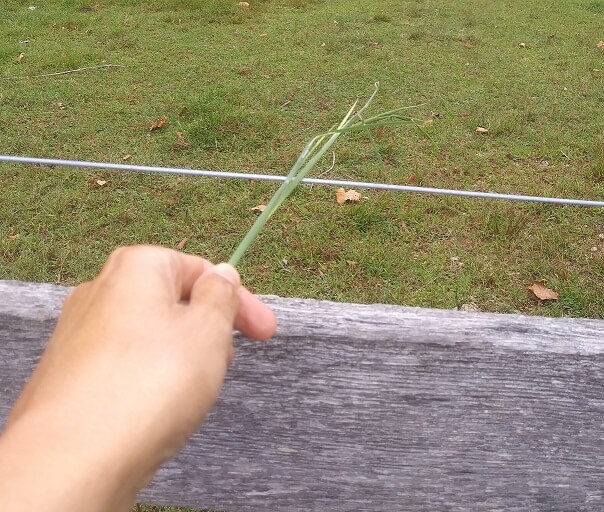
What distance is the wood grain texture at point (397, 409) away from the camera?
857 mm

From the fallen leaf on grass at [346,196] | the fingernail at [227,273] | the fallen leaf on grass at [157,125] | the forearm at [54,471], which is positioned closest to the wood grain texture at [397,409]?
the fingernail at [227,273]

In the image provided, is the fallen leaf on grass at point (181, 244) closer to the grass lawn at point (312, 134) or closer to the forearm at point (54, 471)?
the grass lawn at point (312, 134)

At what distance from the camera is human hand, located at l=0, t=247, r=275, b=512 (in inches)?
21.0

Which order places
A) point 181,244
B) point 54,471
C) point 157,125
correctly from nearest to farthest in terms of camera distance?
point 54,471, point 181,244, point 157,125

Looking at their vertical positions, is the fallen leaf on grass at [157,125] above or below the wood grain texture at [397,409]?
below

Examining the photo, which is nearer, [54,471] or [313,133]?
[54,471]

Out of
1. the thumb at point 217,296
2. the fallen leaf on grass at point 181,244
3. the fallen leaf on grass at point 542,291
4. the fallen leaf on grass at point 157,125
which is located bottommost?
the fallen leaf on grass at point 542,291

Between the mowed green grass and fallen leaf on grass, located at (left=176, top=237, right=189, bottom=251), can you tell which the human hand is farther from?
fallen leaf on grass, located at (left=176, top=237, right=189, bottom=251)

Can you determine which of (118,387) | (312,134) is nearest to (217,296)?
(118,387)

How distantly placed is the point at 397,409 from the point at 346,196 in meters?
2.02

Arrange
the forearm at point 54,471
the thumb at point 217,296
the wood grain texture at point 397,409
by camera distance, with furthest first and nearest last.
→ 1. the wood grain texture at point 397,409
2. the thumb at point 217,296
3. the forearm at point 54,471

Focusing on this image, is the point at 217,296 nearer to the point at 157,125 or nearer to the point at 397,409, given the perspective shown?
the point at 397,409

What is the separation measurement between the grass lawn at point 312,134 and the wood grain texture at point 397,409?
1.44 meters

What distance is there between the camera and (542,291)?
7.98 ft
